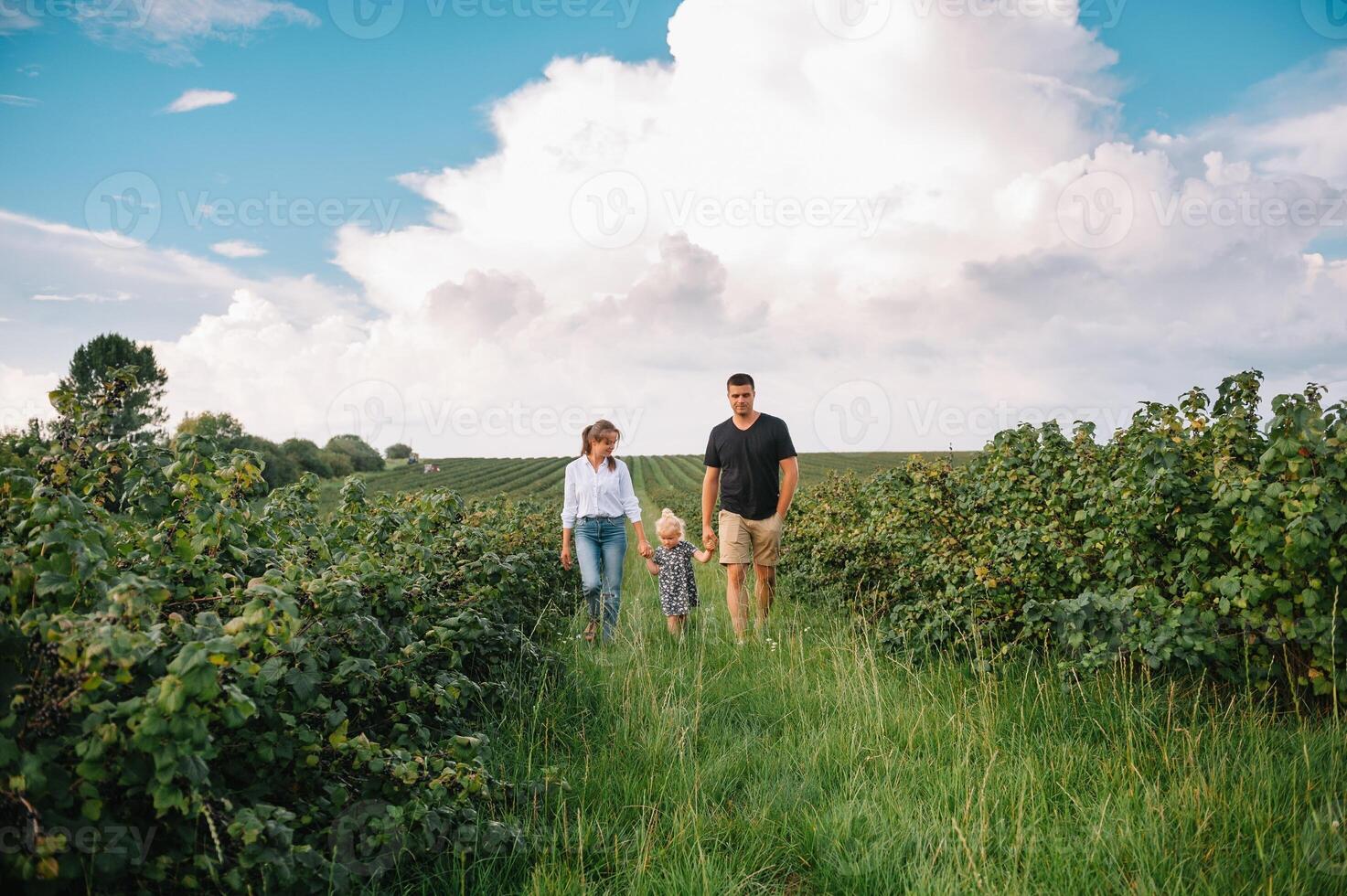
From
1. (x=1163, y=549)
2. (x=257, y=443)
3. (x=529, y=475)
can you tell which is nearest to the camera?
(x=1163, y=549)

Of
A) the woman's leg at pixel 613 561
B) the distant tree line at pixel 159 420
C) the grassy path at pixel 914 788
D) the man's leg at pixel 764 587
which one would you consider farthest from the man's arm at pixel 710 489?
the distant tree line at pixel 159 420

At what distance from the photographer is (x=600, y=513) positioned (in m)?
7.03

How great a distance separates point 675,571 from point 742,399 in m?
1.69

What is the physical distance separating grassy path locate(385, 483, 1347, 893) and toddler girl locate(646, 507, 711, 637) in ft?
5.89

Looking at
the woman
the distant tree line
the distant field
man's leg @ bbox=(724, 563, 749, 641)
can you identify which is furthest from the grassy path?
the distant tree line

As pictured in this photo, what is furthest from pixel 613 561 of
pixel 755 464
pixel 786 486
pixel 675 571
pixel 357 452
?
pixel 357 452

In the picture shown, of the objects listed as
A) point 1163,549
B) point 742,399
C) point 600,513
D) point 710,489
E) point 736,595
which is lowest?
point 736,595

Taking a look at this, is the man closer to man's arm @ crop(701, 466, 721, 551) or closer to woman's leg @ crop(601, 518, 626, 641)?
man's arm @ crop(701, 466, 721, 551)

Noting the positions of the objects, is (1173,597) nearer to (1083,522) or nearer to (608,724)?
(1083,522)

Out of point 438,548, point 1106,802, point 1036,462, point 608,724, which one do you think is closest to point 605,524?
point 438,548

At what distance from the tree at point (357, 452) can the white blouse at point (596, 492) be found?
8370cm

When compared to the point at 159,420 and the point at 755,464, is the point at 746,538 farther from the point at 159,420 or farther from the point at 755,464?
the point at 159,420

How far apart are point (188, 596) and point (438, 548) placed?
2.07 m

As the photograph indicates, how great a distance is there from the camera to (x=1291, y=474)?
3967 millimetres
